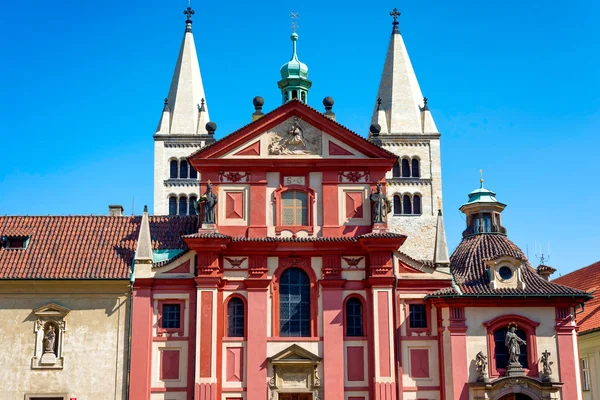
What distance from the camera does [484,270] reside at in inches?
1432

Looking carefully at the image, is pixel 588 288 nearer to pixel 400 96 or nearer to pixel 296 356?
pixel 296 356

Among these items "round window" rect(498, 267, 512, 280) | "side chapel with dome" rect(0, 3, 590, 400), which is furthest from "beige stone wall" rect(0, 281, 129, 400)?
"round window" rect(498, 267, 512, 280)

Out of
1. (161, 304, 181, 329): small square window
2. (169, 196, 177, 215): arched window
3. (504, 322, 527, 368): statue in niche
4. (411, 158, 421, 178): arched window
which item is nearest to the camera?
(504, 322, 527, 368): statue in niche

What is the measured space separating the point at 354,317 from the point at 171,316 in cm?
740

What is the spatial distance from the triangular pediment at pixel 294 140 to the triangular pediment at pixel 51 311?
8.53 m

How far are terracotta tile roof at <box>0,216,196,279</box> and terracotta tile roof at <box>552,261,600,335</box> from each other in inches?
773

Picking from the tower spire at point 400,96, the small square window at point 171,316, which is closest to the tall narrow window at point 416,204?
the tower spire at point 400,96

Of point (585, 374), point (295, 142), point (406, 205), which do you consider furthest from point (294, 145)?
point (406, 205)

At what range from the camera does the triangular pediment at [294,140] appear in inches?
1436

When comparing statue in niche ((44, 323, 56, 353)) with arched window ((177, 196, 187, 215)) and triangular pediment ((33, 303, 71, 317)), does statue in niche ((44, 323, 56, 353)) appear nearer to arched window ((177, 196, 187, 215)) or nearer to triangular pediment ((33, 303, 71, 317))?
triangular pediment ((33, 303, 71, 317))

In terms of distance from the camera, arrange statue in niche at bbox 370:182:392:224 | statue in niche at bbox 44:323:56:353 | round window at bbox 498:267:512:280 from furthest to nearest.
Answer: statue in niche at bbox 370:182:392:224 < round window at bbox 498:267:512:280 < statue in niche at bbox 44:323:56:353

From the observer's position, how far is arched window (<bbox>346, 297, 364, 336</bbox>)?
35.2 meters

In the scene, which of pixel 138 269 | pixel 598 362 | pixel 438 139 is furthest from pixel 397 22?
pixel 138 269

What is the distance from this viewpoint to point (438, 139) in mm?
73750
